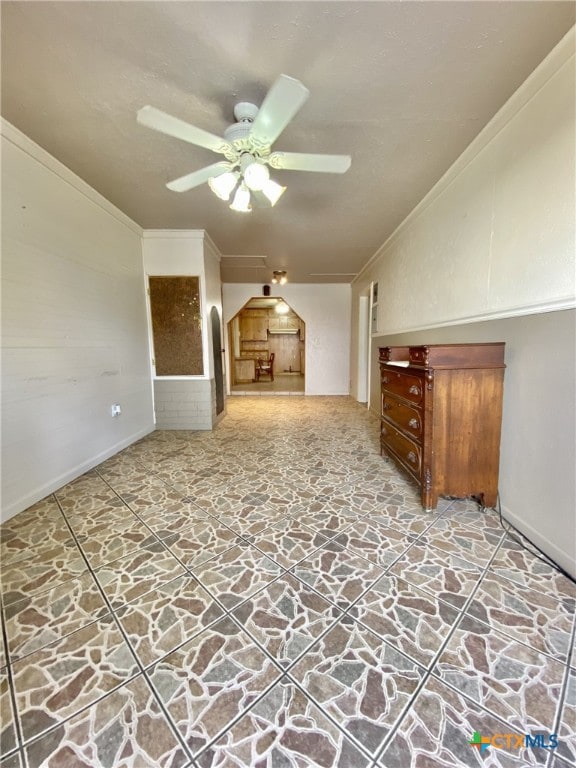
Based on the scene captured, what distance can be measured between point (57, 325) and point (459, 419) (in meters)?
3.18

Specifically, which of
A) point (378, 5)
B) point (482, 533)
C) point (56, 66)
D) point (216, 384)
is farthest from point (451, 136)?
point (216, 384)

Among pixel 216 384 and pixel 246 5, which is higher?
pixel 246 5

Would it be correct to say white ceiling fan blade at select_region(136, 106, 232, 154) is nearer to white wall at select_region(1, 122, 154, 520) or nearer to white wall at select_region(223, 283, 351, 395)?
white wall at select_region(1, 122, 154, 520)

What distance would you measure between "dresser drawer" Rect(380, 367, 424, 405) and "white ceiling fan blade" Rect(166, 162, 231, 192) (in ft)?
6.39

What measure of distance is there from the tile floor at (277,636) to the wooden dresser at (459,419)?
0.76ft

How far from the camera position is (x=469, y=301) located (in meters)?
2.20

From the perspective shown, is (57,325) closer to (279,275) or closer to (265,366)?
(279,275)

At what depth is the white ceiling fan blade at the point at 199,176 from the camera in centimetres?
186

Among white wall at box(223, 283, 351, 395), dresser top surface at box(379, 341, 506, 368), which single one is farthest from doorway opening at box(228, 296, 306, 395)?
dresser top surface at box(379, 341, 506, 368)

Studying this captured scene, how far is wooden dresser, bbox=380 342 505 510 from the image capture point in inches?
72.6

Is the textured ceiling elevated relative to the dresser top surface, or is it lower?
elevated

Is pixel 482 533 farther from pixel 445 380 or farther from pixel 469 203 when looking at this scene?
pixel 469 203

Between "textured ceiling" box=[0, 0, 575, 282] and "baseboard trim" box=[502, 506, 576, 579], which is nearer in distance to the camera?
"textured ceiling" box=[0, 0, 575, 282]

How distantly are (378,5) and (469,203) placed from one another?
1405 millimetres
